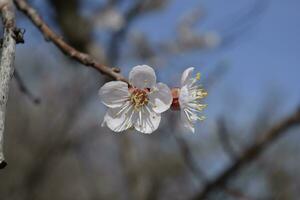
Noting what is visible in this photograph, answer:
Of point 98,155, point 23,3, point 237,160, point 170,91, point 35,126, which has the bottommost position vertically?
point 170,91

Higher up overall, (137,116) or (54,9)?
(54,9)

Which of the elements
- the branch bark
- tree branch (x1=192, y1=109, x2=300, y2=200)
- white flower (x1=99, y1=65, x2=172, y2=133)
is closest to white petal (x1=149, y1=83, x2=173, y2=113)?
white flower (x1=99, y1=65, x2=172, y2=133)

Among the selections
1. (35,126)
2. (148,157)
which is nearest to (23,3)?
(35,126)

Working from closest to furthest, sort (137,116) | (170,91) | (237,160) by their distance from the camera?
(170,91)
(137,116)
(237,160)

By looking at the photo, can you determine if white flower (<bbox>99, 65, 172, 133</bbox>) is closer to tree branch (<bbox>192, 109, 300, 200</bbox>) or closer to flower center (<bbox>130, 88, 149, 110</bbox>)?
flower center (<bbox>130, 88, 149, 110</bbox>)

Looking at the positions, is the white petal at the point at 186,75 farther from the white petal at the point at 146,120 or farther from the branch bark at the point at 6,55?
the branch bark at the point at 6,55

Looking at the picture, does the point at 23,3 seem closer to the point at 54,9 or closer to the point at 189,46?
the point at 54,9

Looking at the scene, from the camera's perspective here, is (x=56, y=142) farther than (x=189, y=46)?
No

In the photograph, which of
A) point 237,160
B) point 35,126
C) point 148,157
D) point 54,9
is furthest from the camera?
point 148,157
